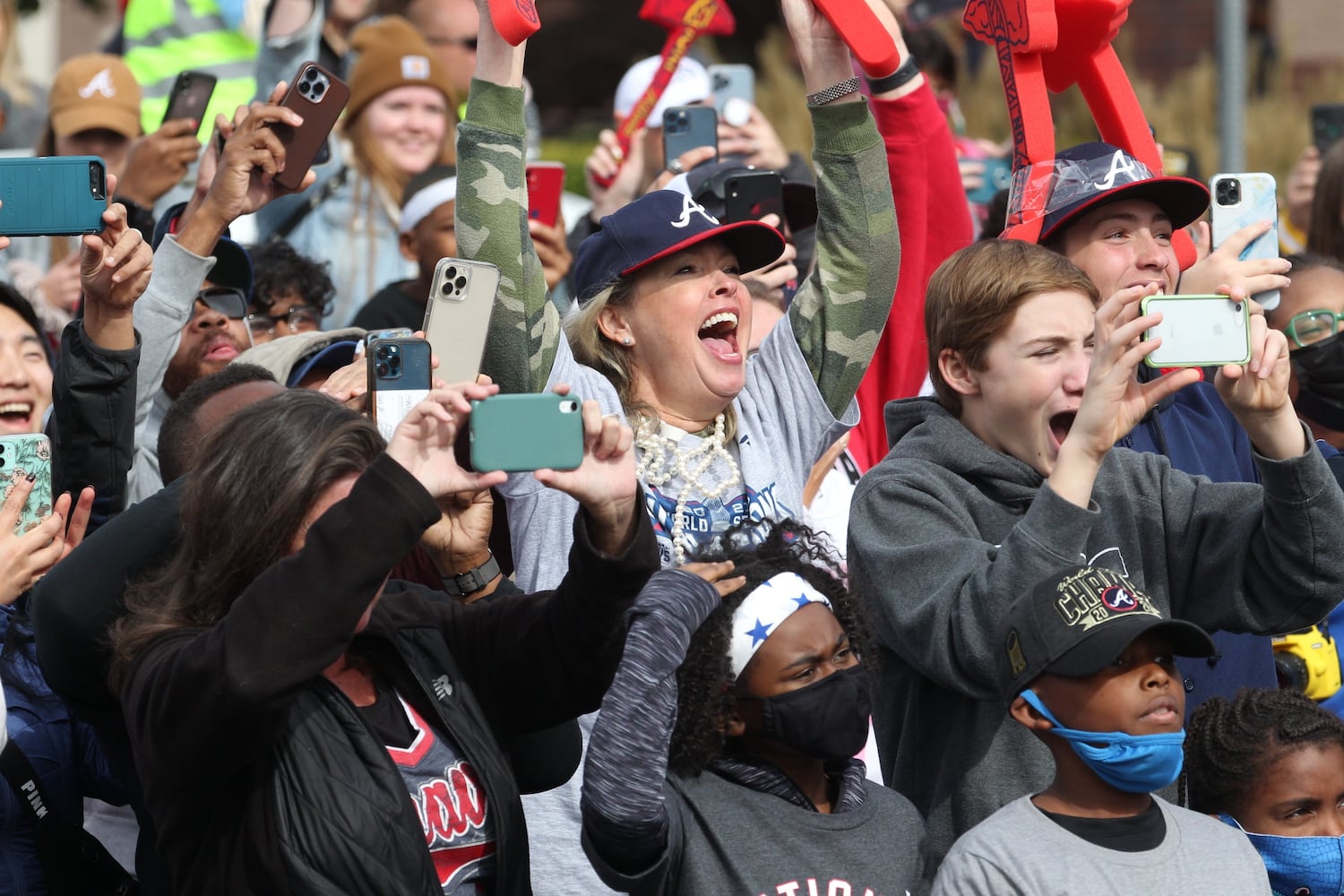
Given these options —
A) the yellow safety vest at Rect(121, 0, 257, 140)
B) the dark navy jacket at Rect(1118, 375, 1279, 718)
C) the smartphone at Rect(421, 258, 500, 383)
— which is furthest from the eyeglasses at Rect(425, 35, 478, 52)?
the smartphone at Rect(421, 258, 500, 383)

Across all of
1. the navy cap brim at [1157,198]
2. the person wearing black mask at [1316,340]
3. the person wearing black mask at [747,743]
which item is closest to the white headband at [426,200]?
the navy cap brim at [1157,198]

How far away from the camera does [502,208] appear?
3.47m

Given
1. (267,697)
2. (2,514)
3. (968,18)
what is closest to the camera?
(267,697)

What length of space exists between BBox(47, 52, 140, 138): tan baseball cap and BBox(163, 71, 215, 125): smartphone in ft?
3.53

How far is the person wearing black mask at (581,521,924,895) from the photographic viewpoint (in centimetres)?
271

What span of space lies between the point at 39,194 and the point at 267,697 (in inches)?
56.0

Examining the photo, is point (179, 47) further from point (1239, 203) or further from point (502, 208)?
point (1239, 203)

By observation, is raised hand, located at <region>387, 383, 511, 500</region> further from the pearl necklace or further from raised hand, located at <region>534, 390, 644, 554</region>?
the pearl necklace

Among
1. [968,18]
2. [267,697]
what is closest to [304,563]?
[267,697]

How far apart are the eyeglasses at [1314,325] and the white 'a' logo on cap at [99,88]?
3.94 m

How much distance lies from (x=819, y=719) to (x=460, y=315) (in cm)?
94

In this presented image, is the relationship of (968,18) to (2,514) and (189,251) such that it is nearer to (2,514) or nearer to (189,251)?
(189,251)

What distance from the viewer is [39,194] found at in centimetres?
338

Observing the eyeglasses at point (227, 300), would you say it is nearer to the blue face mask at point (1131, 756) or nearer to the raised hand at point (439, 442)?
the raised hand at point (439, 442)
